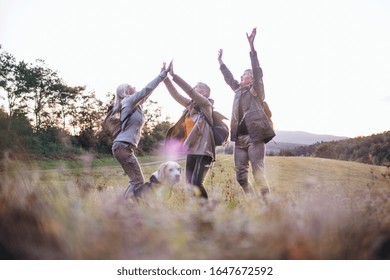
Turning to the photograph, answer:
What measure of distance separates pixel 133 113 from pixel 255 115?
186cm

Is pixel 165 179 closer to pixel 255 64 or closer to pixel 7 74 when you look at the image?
pixel 255 64

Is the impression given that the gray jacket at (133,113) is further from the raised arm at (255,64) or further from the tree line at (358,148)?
the tree line at (358,148)

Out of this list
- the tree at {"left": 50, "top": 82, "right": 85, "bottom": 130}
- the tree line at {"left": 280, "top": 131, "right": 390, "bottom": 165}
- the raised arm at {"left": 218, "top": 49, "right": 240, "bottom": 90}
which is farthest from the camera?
the tree at {"left": 50, "top": 82, "right": 85, "bottom": 130}

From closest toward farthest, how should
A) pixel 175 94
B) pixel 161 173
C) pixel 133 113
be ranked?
pixel 161 173 → pixel 133 113 → pixel 175 94

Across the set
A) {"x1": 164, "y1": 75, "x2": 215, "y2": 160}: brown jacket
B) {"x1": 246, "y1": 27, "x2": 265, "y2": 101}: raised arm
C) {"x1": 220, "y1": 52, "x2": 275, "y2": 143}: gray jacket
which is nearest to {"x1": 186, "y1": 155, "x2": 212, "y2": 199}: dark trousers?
{"x1": 164, "y1": 75, "x2": 215, "y2": 160}: brown jacket

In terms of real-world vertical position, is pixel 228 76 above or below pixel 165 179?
above

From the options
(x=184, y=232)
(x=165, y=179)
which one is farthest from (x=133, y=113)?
(x=184, y=232)

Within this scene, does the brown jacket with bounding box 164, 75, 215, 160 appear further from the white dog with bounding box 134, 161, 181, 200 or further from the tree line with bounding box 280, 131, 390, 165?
the tree line with bounding box 280, 131, 390, 165

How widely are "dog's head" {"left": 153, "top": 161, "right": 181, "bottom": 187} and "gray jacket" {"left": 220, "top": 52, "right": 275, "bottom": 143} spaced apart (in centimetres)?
108

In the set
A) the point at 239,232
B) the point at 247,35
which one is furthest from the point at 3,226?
the point at 247,35

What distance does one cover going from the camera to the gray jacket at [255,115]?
5.47 metres

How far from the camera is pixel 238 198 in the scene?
18.7 ft

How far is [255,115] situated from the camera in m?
5.59

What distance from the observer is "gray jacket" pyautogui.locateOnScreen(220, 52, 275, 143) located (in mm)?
5469
